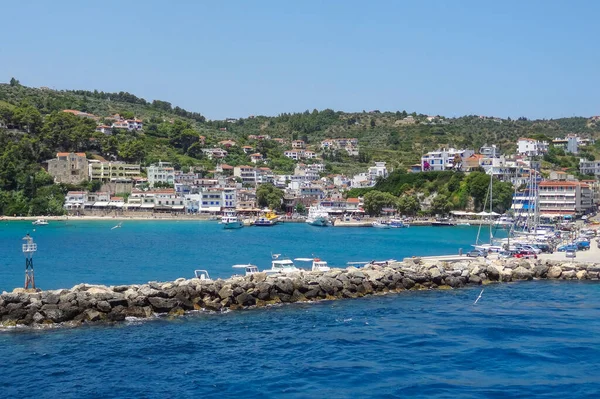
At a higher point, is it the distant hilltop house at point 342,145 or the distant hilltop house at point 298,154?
the distant hilltop house at point 342,145

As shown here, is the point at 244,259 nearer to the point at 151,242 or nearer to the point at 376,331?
the point at 151,242

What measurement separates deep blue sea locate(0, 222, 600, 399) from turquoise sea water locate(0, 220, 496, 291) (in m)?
5.48

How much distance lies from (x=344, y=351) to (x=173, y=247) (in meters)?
31.5

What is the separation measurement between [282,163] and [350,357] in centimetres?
9853

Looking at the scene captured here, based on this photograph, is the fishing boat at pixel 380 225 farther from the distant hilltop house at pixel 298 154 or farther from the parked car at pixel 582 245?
the distant hilltop house at pixel 298 154

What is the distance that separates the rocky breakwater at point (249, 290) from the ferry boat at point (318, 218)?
150 ft

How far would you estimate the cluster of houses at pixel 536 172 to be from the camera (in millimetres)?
72562

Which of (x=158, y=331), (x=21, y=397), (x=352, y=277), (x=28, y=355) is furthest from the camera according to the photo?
(x=352, y=277)

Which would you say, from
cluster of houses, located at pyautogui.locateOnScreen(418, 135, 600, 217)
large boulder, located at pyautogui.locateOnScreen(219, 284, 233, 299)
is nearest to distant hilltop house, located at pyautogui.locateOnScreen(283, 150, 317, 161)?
cluster of houses, located at pyautogui.locateOnScreen(418, 135, 600, 217)

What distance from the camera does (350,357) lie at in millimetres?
16984

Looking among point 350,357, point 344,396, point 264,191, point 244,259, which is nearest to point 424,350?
point 350,357

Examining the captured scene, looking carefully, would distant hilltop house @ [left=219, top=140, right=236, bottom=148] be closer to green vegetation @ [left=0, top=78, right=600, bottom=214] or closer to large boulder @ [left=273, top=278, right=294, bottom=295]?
green vegetation @ [left=0, top=78, right=600, bottom=214]

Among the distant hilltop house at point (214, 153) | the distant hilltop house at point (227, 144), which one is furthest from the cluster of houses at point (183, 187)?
the distant hilltop house at point (227, 144)

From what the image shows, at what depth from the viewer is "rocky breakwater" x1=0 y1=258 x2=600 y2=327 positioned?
20406 mm
